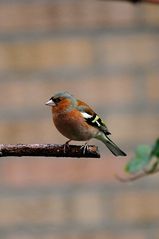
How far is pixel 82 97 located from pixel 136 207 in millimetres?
469

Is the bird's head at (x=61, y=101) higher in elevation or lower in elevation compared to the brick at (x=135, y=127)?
higher

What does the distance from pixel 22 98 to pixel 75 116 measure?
124 cm

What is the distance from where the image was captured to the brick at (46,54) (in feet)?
10.0

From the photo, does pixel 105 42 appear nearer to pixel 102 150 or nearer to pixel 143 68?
pixel 143 68

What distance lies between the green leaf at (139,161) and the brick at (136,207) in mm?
1861

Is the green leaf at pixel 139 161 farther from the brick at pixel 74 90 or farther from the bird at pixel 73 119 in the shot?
the brick at pixel 74 90

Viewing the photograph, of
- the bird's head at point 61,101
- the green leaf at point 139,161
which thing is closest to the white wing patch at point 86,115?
the bird's head at point 61,101

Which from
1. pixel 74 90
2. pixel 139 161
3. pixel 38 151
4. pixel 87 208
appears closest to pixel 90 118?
pixel 139 161

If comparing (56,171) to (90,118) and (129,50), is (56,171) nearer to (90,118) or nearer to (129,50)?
(129,50)

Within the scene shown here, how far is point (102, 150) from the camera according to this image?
9.93 ft

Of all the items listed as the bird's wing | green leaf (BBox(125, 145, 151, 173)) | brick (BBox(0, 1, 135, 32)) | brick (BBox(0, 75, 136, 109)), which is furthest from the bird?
brick (BBox(0, 1, 135, 32))

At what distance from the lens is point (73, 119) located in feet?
5.74

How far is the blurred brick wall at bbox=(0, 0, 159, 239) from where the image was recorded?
302cm

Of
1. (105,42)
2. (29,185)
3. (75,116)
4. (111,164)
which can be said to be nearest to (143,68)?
(105,42)
